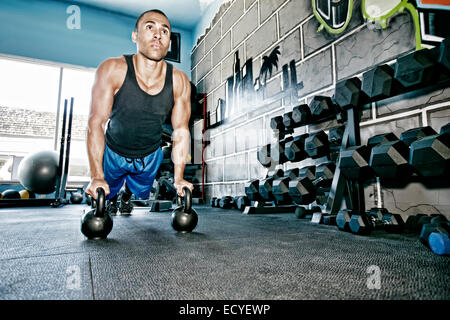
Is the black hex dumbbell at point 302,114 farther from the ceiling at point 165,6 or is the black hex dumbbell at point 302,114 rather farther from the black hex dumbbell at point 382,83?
the ceiling at point 165,6

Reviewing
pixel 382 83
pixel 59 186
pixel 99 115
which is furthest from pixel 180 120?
pixel 59 186

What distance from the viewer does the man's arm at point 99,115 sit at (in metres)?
1.05

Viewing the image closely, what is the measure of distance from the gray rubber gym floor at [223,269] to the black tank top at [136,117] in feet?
2.15

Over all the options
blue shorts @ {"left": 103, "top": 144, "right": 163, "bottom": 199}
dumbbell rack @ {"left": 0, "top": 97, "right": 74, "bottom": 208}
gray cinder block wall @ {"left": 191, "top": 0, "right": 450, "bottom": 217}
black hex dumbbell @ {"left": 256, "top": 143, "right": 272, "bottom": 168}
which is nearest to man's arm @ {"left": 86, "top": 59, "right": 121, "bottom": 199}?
blue shorts @ {"left": 103, "top": 144, "right": 163, "bottom": 199}

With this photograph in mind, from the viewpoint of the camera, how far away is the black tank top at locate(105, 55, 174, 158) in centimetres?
122

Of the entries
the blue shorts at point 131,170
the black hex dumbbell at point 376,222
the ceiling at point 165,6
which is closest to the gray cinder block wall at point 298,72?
the black hex dumbbell at point 376,222

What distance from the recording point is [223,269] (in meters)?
0.58

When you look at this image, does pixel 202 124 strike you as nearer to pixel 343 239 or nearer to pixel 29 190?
pixel 29 190

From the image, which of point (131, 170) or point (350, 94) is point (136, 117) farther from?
point (350, 94)

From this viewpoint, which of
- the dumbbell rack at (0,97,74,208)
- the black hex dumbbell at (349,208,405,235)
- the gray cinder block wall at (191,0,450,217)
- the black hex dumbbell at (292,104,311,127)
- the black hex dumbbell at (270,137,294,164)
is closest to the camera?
the black hex dumbbell at (349,208,405,235)

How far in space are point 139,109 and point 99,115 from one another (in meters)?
0.23

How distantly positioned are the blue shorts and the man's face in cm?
64

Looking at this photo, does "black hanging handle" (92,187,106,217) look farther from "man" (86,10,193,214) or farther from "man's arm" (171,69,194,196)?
"man's arm" (171,69,194,196)

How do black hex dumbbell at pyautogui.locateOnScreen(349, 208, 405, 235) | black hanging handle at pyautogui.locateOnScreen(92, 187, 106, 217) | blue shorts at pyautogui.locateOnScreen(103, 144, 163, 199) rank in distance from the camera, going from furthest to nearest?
blue shorts at pyautogui.locateOnScreen(103, 144, 163, 199) → black hex dumbbell at pyautogui.locateOnScreen(349, 208, 405, 235) → black hanging handle at pyautogui.locateOnScreen(92, 187, 106, 217)
